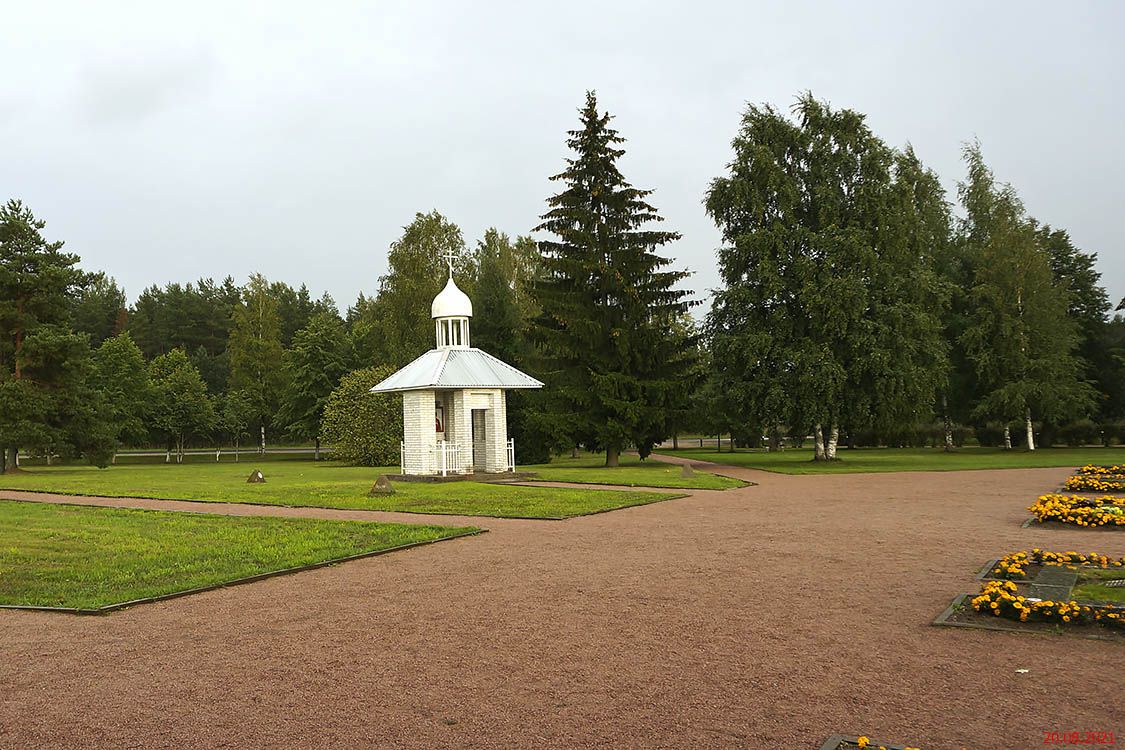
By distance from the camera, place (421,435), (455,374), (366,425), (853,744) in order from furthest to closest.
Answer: (366,425) < (455,374) < (421,435) < (853,744)

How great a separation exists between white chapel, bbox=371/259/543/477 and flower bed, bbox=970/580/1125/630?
2137cm

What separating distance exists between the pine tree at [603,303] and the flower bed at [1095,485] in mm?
16349

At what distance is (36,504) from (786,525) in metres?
17.8

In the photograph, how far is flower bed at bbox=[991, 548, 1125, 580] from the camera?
9.38 meters

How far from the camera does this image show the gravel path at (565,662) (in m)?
5.26

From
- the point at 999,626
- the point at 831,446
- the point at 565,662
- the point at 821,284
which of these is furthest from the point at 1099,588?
the point at 831,446

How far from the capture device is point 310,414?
5444 centimetres

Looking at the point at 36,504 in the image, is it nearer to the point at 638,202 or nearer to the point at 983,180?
the point at 638,202

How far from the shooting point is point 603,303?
122 ft

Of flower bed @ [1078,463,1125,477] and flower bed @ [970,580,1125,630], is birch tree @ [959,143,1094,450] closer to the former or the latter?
flower bed @ [1078,463,1125,477]

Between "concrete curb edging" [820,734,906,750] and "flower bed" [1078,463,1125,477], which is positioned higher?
"flower bed" [1078,463,1125,477]

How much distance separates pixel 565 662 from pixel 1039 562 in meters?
6.76

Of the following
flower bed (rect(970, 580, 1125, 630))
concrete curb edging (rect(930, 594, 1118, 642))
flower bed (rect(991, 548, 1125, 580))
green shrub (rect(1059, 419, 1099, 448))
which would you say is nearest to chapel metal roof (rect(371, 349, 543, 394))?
flower bed (rect(991, 548, 1125, 580))

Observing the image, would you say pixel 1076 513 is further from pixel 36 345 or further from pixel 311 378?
pixel 311 378
